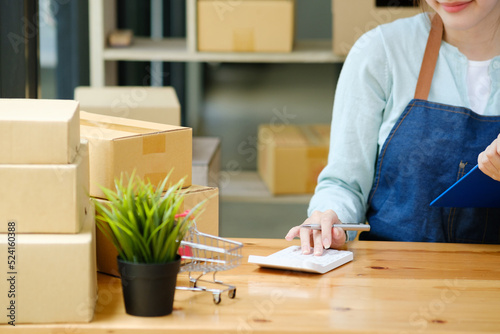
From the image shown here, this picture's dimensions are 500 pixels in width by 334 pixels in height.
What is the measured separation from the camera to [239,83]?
4023mm

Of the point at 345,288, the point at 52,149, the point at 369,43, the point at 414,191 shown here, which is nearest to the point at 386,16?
the point at 369,43

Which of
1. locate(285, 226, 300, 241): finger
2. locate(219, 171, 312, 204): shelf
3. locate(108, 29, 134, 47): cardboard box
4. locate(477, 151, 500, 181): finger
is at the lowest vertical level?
locate(219, 171, 312, 204): shelf

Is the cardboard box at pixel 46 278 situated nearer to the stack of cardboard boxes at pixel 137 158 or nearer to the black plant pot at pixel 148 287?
the black plant pot at pixel 148 287

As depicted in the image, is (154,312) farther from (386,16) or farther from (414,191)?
(386,16)

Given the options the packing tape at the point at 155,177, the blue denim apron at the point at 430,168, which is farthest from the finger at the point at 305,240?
the blue denim apron at the point at 430,168

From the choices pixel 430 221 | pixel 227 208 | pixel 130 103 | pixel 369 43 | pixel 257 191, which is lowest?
pixel 227 208

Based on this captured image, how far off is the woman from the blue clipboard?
189 millimetres

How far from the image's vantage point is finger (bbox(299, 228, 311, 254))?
131 cm

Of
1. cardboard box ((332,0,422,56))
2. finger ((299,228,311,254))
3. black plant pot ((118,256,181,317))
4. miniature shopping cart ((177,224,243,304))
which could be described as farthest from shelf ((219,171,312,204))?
black plant pot ((118,256,181,317))

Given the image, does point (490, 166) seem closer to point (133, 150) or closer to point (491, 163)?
point (491, 163)

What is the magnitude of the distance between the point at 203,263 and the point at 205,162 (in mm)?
1245

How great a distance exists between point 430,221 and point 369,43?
481mm

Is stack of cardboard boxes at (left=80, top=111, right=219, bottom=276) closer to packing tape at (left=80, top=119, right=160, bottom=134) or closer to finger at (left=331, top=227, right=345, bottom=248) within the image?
packing tape at (left=80, top=119, right=160, bottom=134)

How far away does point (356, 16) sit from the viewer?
9.20 feet
